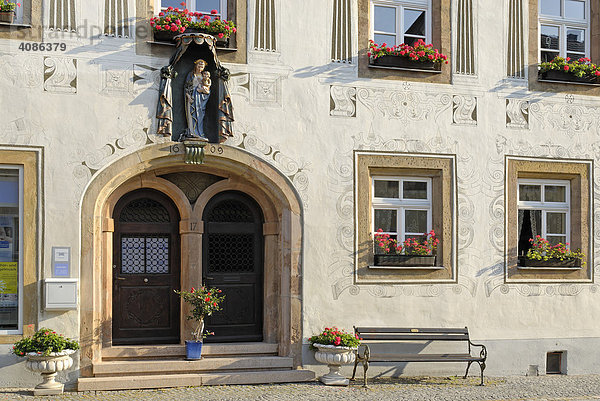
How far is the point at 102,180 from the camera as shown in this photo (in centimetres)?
998

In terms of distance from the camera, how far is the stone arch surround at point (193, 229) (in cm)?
991

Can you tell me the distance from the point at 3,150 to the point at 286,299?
12.9 feet

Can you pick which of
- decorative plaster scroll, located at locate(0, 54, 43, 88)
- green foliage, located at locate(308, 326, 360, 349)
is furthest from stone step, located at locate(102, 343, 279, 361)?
decorative plaster scroll, located at locate(0, 54, 43, 88)

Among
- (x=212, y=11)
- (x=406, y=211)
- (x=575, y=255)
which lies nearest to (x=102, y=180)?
(x=212, y=11)

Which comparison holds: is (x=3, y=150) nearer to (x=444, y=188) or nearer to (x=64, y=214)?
(x=64, y=214)

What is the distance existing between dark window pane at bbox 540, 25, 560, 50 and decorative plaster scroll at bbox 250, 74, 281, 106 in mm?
4063

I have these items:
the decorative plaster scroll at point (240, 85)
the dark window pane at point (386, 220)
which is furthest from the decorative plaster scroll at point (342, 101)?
the dark window pane at point (386, 220)

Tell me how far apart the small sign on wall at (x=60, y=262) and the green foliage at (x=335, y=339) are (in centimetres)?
315

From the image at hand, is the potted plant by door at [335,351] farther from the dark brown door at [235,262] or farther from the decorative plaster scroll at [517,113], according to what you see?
the decorative plaster scroll at [517,113]

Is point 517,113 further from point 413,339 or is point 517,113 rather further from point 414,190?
point 413,339

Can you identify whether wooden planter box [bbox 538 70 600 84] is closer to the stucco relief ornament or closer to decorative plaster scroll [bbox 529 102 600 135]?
decorative plaster scroll [bbox 529 102 600 135]

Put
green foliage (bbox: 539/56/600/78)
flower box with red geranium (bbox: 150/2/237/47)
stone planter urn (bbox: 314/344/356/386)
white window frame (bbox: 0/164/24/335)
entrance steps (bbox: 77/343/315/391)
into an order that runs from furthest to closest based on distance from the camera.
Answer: green foliage (bbox: 539/56/600/78), stone planter urn (bbox: 314/344/356/386), flower box with red geranium (bbox: 150/2/237/47), entrance steps (bbox: 77/343/315/391), white window frame (bbox: 0/164/24/335)

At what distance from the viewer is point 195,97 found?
405 inches

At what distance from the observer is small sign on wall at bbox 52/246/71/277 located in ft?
32.0
